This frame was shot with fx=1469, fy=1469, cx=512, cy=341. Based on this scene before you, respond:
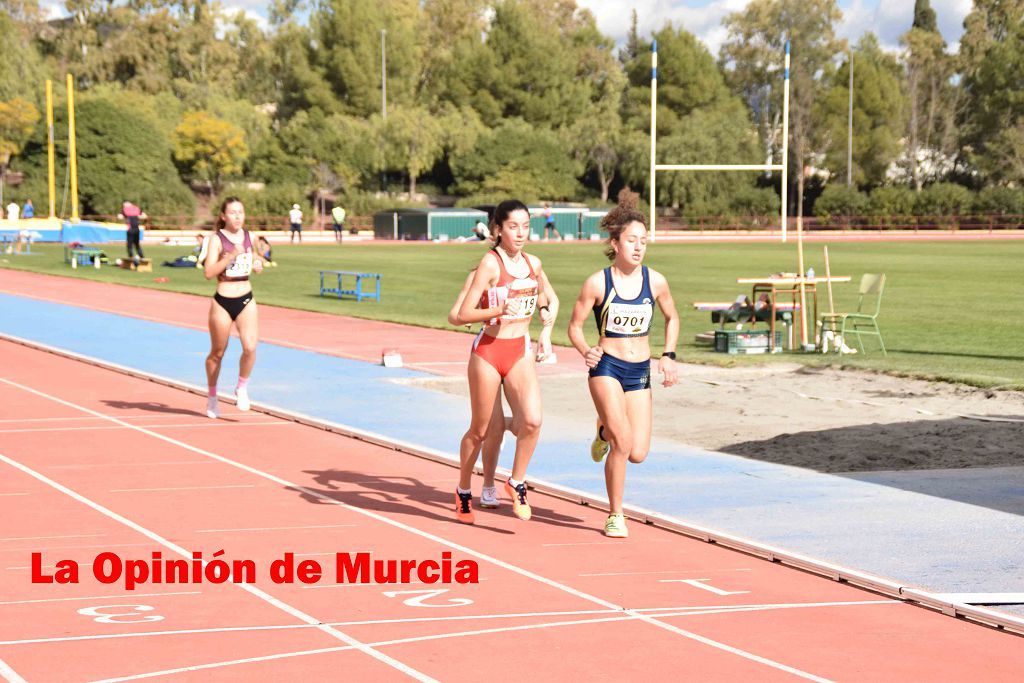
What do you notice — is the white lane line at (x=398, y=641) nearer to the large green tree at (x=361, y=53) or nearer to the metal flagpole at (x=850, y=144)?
the metal flagpole at (x=850, y=144)

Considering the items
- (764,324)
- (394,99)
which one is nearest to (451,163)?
(394,99)

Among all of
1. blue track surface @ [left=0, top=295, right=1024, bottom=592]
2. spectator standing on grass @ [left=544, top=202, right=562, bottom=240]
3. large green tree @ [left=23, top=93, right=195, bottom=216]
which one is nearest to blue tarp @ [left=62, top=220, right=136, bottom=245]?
large green tree @ [left=23, top=93, right=195, bottom=216]

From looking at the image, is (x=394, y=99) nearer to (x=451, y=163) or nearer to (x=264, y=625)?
(x=451, y=163)

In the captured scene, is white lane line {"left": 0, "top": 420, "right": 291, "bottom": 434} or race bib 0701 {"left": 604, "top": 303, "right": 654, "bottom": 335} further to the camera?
white lane line {"left": 0, "top": 420, "right": 291, "bottom": 434}

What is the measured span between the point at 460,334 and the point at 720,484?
12.7 m

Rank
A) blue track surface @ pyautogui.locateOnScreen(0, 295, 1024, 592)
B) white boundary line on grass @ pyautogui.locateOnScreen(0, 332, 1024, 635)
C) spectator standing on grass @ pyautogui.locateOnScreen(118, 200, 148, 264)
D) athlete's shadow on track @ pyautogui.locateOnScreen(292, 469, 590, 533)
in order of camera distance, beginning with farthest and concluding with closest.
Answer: spectator standing on grass @ pyautogui.locateOnScreen(118, 200, 148, 264) < athlete's shadow on track @ pyautogui.locateOnScreen(292, 469, 590, 533) < blue track surface @ pyautogui.locateOnScreen(0, 295, 1024, 592) < white boundary line on grass @ pyautogui.locateOnScreen(0, 332, 1024, 635)

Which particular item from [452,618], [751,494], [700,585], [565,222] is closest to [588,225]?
[565,222]

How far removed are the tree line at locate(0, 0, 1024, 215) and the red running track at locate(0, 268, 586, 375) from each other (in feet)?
153

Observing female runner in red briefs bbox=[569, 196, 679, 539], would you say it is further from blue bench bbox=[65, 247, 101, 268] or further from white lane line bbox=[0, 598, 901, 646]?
blue bench bbox=[65, 247, 101, 268]

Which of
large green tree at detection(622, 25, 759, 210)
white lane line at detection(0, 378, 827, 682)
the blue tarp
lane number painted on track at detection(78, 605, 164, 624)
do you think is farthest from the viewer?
large green tree at detection(622, 25, 759, 210)

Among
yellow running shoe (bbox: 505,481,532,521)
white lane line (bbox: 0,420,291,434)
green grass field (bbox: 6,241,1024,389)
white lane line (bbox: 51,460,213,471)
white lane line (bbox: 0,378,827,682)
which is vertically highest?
green grass field (bbox: 6,241,1024,389)

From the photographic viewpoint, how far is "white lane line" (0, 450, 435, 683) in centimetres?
629

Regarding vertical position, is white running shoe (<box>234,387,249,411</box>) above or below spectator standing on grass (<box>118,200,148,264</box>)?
below

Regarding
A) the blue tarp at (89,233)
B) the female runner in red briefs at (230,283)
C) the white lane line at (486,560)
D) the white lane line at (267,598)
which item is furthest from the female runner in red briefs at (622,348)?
the blue tarp at (89,233)
